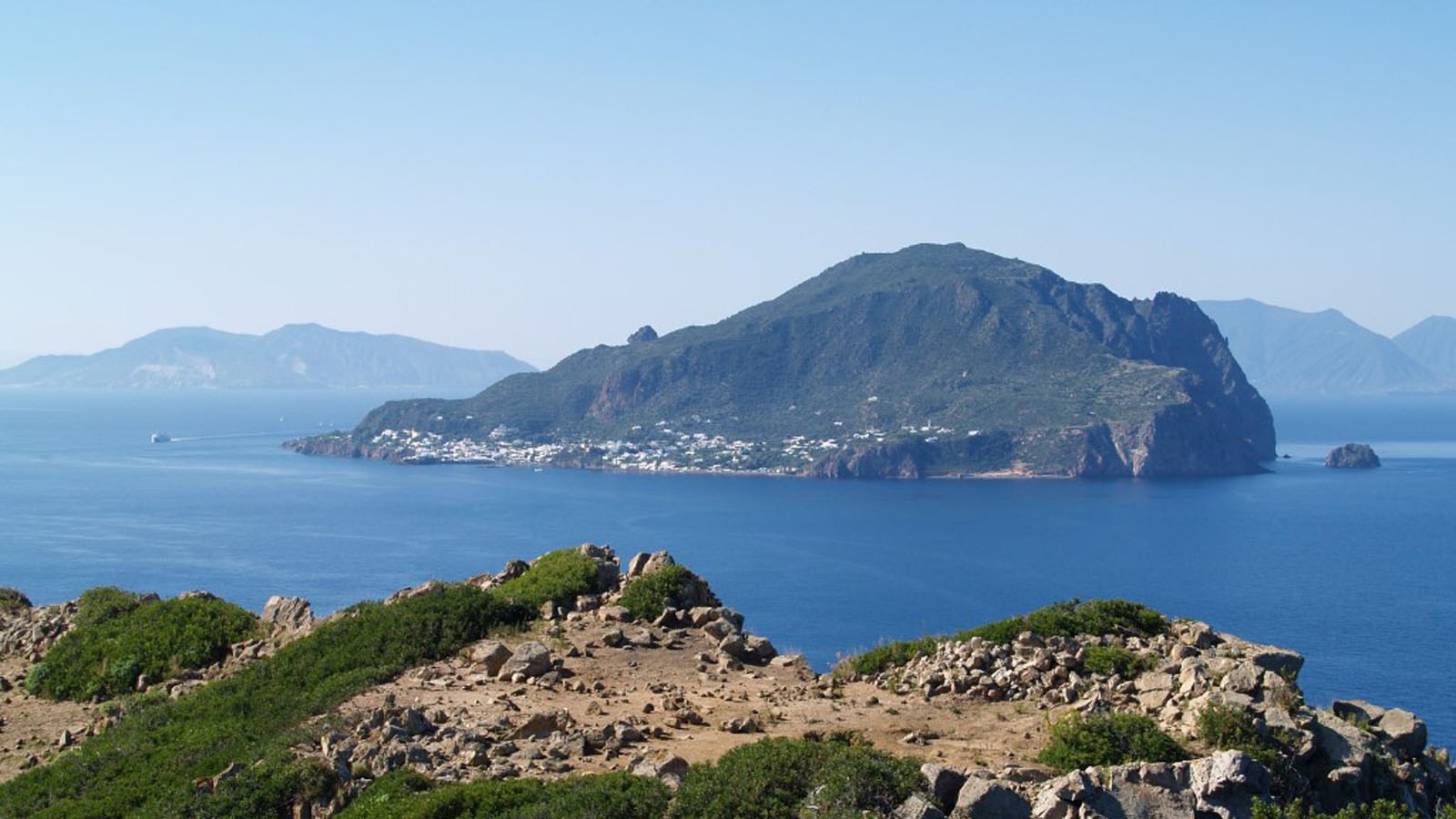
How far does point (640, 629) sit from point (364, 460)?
174 m

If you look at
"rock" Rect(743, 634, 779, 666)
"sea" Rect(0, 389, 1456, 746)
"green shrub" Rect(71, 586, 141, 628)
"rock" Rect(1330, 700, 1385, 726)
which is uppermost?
"rock" Rect(1330, 700, 1385, 726)

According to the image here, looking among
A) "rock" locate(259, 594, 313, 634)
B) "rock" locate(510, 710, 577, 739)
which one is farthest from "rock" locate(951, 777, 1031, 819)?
"rock" locate(259, 594, 313, 634)

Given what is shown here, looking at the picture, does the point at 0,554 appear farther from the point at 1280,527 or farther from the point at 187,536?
the point at 1280,527

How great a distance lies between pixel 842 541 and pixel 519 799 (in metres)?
96.2

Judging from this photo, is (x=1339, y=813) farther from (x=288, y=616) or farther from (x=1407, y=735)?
(x=288, y=616)

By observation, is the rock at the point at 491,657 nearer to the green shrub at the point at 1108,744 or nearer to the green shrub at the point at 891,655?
the green shrub at the point at 891,655

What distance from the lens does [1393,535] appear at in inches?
4419

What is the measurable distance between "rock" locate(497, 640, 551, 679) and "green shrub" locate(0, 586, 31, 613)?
55.3ft

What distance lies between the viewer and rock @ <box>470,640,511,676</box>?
19.0m

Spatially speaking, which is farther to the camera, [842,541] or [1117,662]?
[842,541]

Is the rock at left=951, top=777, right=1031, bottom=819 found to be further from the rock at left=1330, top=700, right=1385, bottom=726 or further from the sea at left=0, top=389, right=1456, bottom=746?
the sea at left=0, top=389, right=1456, bottom=746

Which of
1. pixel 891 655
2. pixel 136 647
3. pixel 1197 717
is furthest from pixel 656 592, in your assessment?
pixel 1197 717

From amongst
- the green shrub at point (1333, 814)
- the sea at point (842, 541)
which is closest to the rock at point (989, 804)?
the green shrub at point (1333, 814)

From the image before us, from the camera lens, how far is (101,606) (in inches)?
1058
